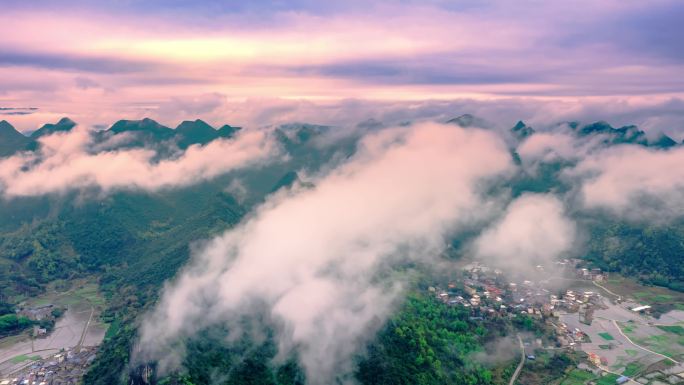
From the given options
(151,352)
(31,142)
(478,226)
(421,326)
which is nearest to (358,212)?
(478,226)

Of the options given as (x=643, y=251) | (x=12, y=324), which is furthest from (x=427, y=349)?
(x=643, y=251)

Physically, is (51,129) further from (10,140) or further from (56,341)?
(56,341)

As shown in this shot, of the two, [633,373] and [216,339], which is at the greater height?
[216,339]

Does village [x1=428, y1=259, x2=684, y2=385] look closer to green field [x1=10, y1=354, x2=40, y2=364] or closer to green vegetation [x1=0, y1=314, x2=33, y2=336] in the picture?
green field [x1=10, y1=354, x2=40, y2=364]

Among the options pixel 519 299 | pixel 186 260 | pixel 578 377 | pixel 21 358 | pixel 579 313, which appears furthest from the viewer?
pixel 186 260

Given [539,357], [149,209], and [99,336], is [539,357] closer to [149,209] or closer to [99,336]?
[99,336]

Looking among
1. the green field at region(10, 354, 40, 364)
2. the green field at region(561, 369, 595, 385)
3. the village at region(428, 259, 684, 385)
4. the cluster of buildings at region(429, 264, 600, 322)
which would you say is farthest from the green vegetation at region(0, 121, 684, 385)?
the green field at region(10, 354, 40, 364)
